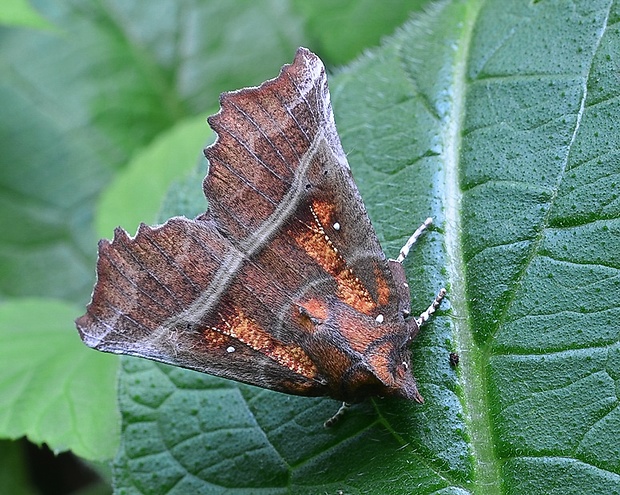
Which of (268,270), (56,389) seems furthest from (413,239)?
(56,389)

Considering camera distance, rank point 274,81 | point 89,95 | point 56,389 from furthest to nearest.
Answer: point 89,95 < point 56,389 < point 274,81

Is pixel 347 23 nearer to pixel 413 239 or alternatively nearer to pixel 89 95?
pixel 413 239

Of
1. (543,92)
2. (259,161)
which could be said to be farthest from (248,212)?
(543,92)

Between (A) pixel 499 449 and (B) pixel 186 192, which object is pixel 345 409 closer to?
(A) pixel 499 449

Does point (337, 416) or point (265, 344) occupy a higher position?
point (265, 344)

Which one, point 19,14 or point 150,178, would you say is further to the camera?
point 150,178

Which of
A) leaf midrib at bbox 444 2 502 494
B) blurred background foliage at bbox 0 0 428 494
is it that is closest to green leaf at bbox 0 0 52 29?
blurred background foliage at bbox 0 0 428 494
